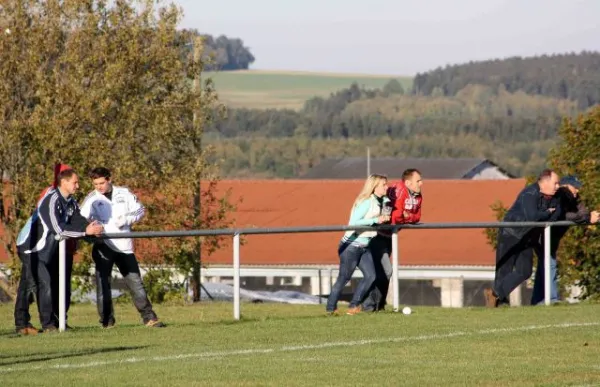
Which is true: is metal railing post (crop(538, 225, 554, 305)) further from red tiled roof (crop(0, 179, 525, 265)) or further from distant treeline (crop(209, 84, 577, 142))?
distant treeline (crop(209, 84, 577, 142))

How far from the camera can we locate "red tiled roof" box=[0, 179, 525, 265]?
6053 centimetres

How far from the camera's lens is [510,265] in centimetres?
1767

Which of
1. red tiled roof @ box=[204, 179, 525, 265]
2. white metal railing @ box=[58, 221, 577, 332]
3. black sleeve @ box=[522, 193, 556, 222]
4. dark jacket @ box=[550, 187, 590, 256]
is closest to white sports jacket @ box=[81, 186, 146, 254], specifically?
white metal railing @ box=[58, 221, 577, 332]

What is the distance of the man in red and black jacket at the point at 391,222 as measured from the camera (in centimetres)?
1639

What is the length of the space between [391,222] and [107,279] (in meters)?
3.25

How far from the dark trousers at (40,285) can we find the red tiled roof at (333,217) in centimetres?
4051

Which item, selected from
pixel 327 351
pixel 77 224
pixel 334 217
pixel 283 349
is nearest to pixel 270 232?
pixel 77 224

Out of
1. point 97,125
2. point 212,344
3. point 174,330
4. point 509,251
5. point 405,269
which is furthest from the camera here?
point 405,269

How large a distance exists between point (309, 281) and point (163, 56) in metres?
29.1

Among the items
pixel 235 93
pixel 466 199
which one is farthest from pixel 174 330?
pixel 235 93

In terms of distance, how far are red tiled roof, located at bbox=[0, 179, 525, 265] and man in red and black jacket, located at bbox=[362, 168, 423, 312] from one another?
127 feet

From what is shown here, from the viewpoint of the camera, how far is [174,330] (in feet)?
46.9

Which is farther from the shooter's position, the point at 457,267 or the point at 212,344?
the point at 457,267

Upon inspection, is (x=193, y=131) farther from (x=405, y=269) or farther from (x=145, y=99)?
(x=405, y=269)
